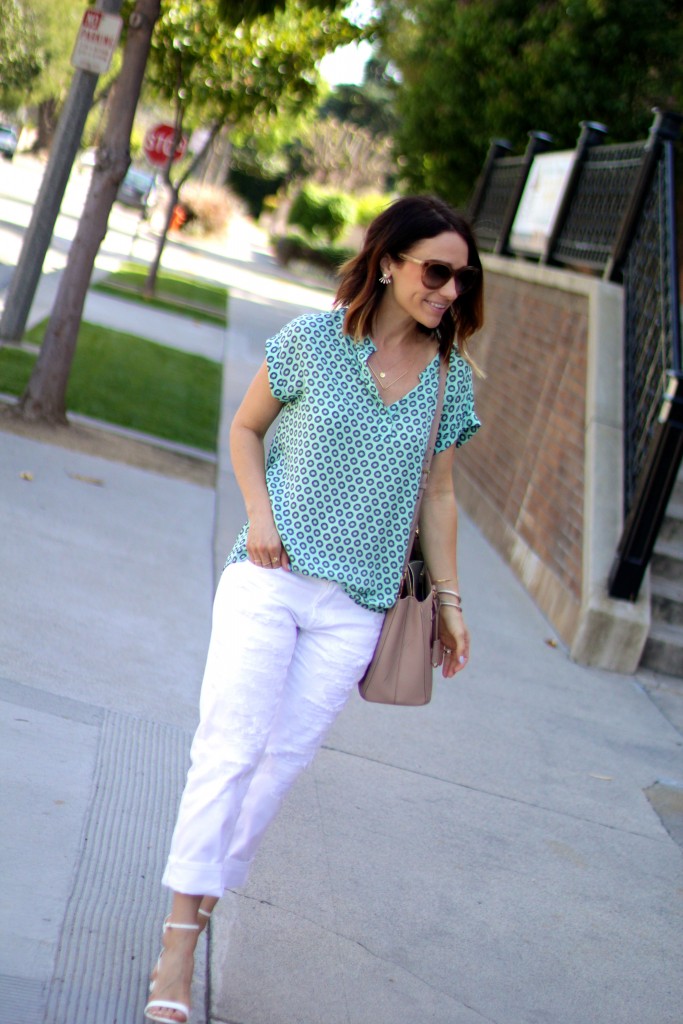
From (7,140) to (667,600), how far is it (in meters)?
18.9

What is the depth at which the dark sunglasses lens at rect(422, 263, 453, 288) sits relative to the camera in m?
3.01

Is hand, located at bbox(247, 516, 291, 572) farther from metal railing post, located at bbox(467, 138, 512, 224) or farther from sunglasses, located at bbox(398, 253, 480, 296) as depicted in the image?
metal railing post, located at bbox(467, 138, 512, 224)

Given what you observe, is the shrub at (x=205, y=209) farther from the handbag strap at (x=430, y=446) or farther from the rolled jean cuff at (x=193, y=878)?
the rolled jean cuff at (x=193, y=878)

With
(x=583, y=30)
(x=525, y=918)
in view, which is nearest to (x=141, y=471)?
(x=525, y=918)

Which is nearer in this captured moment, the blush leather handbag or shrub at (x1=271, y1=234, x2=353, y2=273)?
the blush leather handbag

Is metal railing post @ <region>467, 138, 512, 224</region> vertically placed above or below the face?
above

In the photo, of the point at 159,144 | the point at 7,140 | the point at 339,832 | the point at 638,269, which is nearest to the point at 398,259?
the point at 339,832

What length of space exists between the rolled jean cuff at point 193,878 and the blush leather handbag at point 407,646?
20.6 inches

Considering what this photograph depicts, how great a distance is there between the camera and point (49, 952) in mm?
3062

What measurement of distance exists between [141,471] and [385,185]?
193 feet

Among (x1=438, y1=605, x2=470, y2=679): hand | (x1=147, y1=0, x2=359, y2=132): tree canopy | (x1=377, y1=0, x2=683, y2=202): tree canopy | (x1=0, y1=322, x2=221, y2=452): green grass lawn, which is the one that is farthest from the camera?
(x1=147, y1=0, x2=359, y2=132): tree canopy

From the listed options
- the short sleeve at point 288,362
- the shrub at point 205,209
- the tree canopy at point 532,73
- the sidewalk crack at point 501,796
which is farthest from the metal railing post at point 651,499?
the shrub at point 205,209

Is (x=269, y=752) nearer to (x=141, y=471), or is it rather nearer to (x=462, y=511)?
(x=141, y=471)

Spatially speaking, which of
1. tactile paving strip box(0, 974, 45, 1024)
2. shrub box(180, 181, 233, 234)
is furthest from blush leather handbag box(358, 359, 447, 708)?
shrub box(180, 181, 233, 234)
